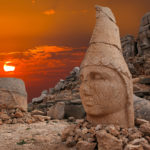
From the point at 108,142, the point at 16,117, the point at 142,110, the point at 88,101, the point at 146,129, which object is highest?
the point at 88,101

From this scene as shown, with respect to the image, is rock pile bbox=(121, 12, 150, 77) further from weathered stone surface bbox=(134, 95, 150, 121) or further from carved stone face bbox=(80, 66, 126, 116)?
carved stone face bbox=(80, 66, 126, 116)

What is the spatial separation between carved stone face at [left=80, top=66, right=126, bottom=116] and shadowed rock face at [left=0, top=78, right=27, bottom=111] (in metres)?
5.51

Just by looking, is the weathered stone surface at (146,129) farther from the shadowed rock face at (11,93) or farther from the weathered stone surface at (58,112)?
the shadowed rock face at (11,93)

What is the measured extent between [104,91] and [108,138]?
1070 millimetres

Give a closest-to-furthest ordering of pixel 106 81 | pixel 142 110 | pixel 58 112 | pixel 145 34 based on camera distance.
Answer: pixel 106 81 < pixel 142 110 < pixel 58 112 < pixel 145 34

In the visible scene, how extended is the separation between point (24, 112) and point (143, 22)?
18.3 m

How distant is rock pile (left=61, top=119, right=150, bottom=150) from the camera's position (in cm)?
434

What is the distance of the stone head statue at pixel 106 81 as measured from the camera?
488 centimetres

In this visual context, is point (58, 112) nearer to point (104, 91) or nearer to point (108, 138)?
point (104, 91)

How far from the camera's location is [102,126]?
16.1 feet

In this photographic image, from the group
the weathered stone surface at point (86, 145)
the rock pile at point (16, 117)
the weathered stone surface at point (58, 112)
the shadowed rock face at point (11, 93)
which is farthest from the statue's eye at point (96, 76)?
the weathered stone surface at point (58, 112)

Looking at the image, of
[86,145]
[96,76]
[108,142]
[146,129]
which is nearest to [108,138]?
[108,142]

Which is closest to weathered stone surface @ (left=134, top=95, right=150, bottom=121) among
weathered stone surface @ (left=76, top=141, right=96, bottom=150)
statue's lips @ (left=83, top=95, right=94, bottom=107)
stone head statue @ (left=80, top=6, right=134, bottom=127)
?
stone head statue @ (left=80, top=6, right=134, bottom=127)

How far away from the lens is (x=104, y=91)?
15.9ft
